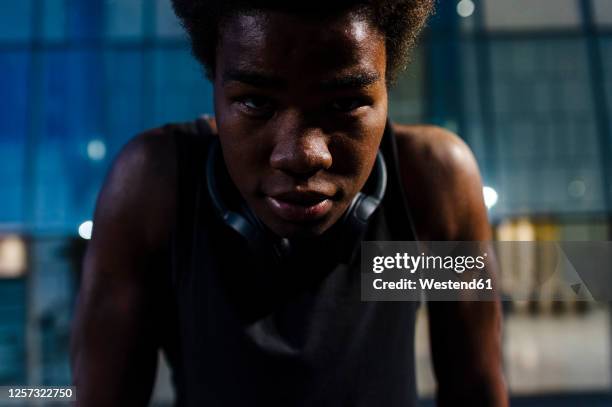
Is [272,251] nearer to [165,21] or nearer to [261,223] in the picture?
[261,223]

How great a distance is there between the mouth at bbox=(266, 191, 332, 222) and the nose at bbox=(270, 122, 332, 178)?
1.2 inches

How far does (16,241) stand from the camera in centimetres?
128

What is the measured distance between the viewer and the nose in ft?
1.69

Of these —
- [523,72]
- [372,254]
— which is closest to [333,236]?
[372,254]

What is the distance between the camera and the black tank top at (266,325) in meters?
0.64

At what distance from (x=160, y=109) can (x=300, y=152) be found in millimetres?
989

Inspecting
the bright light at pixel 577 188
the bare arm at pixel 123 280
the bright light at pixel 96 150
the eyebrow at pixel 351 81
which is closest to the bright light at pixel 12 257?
the bright light at pixel 96 150

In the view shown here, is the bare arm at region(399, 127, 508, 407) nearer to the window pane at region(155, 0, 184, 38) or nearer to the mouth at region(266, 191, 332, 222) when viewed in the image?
the mouth at region(266, 191, 332, 222)

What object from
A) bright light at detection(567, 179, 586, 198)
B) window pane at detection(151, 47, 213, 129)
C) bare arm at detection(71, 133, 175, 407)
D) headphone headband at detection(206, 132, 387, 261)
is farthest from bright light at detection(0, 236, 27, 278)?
bright light at detection(567, 179, 586, 198)

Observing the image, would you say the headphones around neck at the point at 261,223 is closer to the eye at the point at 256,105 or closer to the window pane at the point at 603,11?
the eye at the point at 256,105

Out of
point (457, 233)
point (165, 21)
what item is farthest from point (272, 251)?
point (165, 21)

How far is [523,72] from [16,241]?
4.81ft

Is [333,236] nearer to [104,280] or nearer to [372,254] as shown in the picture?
[372,254]

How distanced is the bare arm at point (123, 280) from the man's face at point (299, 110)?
0.16 metres
